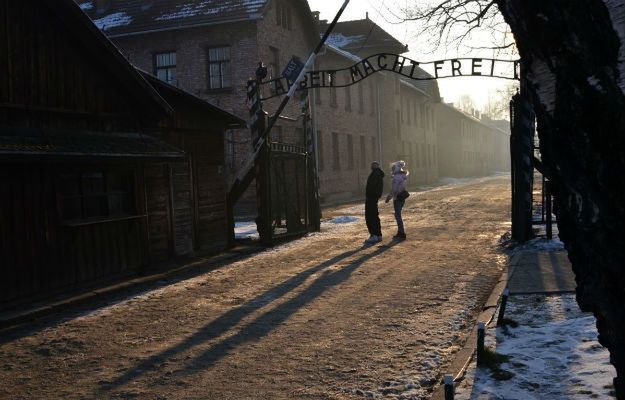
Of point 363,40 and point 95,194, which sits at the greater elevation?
point 363,40

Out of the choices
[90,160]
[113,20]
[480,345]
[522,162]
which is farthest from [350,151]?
[480,345]

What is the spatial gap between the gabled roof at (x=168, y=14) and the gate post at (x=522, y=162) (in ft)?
46.0

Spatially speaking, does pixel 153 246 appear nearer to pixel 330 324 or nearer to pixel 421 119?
pixel 330 324

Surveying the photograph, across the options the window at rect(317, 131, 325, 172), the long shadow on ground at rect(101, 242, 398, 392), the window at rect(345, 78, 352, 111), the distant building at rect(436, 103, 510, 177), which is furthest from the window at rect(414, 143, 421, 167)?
the long shadow on ground at rect(101, 242, 398, 392)

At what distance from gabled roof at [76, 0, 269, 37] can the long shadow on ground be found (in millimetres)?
16258

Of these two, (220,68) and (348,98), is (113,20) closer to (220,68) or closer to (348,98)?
(220,68)

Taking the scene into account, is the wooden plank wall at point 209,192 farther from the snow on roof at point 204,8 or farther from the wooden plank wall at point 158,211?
the snow on roof at point 204,8

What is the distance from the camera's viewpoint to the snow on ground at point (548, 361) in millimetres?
4312

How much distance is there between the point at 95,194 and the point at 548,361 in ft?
23.7

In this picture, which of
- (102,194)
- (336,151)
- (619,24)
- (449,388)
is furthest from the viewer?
(336,151)

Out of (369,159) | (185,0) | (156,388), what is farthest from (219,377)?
(369,159)

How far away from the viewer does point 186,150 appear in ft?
40.5

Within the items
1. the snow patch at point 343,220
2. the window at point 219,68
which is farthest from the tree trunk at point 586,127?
the window at point 219,68

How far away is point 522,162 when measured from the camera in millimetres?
12344
